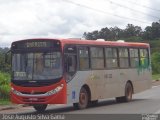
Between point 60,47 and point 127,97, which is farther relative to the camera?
point 127,97

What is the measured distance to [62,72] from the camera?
1903 centimetres

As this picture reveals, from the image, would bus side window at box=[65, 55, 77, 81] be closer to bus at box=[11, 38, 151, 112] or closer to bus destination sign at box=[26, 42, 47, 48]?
bus at box=[11, 38, 151, 112]

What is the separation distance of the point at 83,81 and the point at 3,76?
9.41m

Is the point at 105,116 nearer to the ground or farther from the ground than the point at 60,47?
nearer to the ground

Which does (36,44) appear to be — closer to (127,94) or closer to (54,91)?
(54,91)

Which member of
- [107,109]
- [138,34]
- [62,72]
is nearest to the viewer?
[62,72]

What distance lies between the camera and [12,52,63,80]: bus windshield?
1903 cm

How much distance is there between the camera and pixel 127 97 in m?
24.9

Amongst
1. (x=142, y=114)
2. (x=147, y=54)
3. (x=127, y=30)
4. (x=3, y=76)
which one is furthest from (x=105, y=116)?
(x=127, y=30)

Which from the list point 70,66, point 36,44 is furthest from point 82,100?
point 36,44

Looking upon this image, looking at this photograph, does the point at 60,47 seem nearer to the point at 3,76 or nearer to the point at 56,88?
the point at 56,88

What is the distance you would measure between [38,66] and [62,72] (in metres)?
0.89

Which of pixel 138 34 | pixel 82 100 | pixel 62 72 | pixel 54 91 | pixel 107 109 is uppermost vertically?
pixel 138 34

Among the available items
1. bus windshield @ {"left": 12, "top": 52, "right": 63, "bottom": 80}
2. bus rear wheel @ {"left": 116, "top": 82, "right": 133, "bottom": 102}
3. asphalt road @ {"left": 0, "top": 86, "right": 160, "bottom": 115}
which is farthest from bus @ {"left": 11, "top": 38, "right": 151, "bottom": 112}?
bus rear wheel @ {"left": 116, "top": 82, "right": 133, "bottom": 102}
